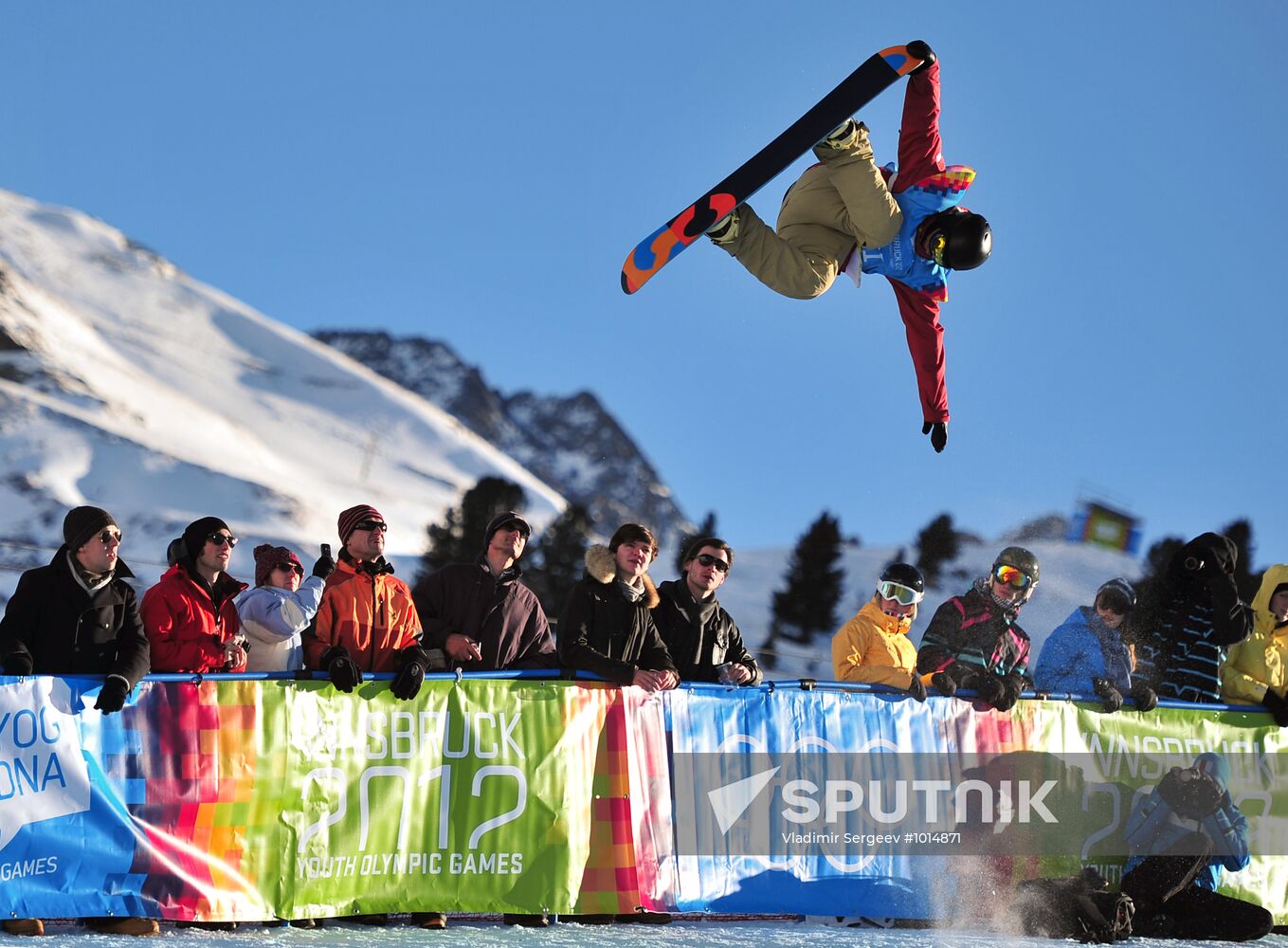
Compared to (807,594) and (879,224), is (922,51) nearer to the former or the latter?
(879,224)

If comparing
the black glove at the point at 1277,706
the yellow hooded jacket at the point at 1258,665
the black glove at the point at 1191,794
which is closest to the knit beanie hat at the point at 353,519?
the black glove at the point at 1191,794

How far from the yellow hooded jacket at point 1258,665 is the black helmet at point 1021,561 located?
125cm

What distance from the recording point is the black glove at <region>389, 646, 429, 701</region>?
679 cm

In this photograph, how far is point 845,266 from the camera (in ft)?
25.6

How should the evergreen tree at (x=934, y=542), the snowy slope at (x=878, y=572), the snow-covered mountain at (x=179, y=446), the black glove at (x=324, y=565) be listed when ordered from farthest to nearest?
the snow-covered mountain at (x=179, y=446) < the snowy slope at (x=878, y=572) < the evergreen tree at (x=934, y=542) < the black glove at (x=324, y=565)

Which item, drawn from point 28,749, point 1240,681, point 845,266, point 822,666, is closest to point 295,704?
point 28,749

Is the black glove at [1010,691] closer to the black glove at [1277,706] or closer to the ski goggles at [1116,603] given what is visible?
the ski goggles at [1116,603]

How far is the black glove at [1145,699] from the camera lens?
8.06m

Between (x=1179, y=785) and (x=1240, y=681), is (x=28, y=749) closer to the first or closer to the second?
(x=1179, y=785)

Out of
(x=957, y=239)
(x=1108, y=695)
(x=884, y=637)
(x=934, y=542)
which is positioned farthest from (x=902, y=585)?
(x=934, y=542)

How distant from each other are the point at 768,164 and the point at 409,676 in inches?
102

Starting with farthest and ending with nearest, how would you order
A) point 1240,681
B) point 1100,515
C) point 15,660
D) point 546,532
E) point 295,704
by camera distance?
point 1100,515 < point 546,532 < point 1240,681 < point 295,704 < point 15,660

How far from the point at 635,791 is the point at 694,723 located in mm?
388

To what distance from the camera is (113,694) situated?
6270 mm
